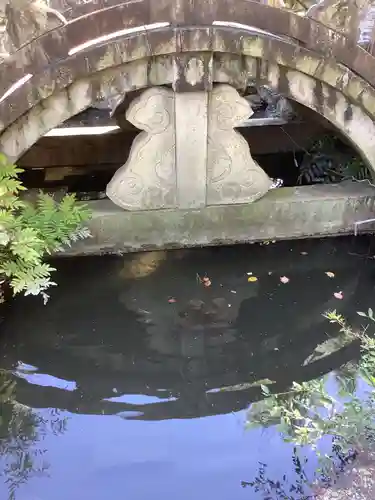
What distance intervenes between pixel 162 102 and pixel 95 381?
6.79ft

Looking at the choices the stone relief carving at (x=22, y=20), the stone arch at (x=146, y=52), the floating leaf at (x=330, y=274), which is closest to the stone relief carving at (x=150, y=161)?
the stone arch at (x=146, y=52)

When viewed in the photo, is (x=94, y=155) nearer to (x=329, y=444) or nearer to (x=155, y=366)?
(x=155, y=366)

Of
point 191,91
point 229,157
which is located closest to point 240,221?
point 229,157

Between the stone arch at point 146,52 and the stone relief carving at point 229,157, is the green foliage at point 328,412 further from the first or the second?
the stone arch at point 146,52

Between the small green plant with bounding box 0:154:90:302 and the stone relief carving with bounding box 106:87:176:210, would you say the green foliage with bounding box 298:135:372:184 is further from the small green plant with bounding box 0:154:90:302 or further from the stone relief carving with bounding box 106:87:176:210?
the small green plant with bounding box 0:154:90:302

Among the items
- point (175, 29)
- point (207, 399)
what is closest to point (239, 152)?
point (175, 29)

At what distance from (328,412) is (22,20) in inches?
125

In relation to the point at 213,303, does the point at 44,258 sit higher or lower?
higher

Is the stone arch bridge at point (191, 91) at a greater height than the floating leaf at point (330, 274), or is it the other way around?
the stone arch bridge at point (191, 91)

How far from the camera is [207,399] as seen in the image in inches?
159

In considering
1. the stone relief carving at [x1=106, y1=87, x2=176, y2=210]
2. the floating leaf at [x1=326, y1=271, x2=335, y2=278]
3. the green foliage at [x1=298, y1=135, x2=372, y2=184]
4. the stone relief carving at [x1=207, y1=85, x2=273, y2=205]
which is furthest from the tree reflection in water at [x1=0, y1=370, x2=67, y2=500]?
the green foliage at [x1=298, y1=135, x2=372, y2=184]

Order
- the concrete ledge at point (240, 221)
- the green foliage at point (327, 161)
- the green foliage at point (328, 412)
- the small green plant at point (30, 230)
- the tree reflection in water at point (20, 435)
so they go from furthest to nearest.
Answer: the green foliage at point (327, 161)
the concrete ledge at point (240, 221)
the small green plant at point (30, 230)
the tree reflection in water at point (20, 435)
the green foliage at point (328, 412)

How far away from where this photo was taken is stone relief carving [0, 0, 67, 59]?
3.91m

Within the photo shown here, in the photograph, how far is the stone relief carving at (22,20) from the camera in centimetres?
391
